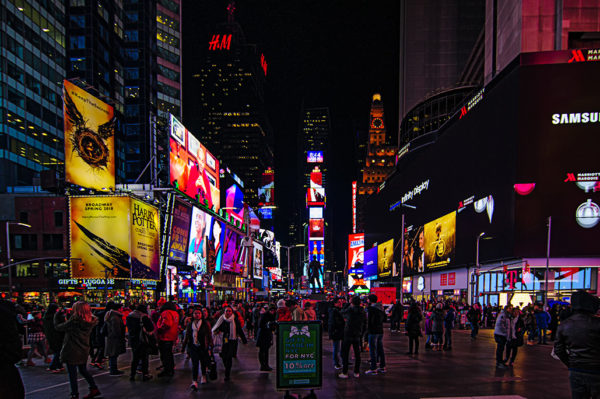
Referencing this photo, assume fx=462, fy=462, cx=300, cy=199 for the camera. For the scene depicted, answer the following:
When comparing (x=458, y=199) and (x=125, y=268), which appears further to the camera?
(x=458, y=199)

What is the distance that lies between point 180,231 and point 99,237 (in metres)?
9.12

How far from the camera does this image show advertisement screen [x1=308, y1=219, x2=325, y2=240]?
385 feet

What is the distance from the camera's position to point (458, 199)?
161ft

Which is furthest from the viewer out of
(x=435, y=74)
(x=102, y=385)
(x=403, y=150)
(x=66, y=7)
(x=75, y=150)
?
(x=435, y=74)

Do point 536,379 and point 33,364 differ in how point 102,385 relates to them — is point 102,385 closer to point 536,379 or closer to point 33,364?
point 33,364

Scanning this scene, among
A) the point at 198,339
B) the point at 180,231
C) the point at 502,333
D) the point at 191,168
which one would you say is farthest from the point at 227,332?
the point at 191,168

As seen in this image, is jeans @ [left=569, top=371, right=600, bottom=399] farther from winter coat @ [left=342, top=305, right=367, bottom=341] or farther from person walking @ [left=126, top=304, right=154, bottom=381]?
person walking @ [left=126, top=304, right=154, bottom=381]

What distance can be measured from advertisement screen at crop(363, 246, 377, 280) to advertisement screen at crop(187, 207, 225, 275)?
150 ft

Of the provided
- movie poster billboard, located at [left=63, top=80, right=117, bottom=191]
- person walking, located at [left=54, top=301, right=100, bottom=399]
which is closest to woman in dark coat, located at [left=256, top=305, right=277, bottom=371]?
person walking, located at [left=54, top=301, right=100, bottom=399]

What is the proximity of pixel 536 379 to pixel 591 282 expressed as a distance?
3089cm

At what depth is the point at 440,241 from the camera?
2147 inches

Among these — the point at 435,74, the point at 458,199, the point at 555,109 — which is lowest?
the point at 458,199

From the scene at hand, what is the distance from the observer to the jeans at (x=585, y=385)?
5168 mm

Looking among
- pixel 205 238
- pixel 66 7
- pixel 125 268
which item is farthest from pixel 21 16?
pixel 125 268
